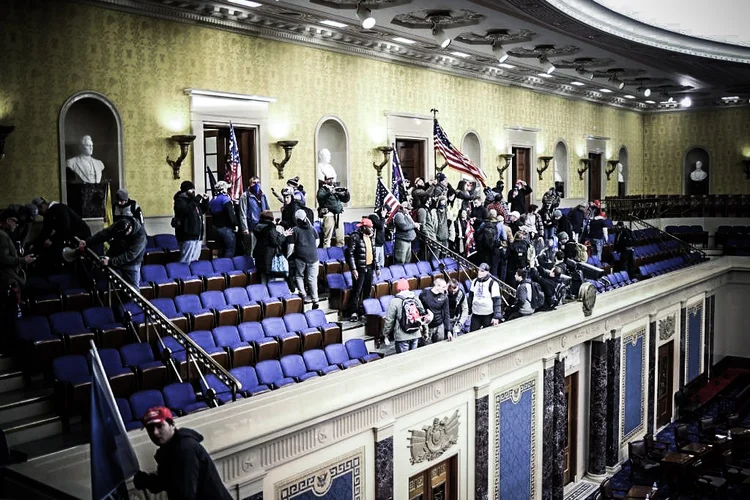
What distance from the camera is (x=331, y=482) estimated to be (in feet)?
29.2

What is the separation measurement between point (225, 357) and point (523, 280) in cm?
581

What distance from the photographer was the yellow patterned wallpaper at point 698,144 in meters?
28.9

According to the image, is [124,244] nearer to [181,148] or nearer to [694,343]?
[181,148]

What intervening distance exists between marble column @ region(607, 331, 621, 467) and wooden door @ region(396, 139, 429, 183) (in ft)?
20.3

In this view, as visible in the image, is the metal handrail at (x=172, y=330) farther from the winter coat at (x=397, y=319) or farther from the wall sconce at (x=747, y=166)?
the wall sconce at (x=747, y=166)

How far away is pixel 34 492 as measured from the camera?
6.00m

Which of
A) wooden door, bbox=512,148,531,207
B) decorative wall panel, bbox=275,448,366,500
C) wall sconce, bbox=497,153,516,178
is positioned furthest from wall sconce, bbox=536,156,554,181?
decorative wall panel, bbox=275,448,366,500

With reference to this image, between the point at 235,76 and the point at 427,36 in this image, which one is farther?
the point at 427,36

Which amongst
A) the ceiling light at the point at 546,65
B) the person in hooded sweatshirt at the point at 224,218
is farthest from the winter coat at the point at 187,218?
the ceiling light at the point at 546,65

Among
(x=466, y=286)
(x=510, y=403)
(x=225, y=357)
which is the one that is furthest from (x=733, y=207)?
(x=225, y=357)

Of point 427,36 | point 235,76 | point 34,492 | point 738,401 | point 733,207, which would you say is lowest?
point 738,401

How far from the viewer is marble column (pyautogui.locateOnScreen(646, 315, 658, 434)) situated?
58.8 ft

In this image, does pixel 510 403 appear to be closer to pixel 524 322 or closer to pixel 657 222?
pixel 524 322

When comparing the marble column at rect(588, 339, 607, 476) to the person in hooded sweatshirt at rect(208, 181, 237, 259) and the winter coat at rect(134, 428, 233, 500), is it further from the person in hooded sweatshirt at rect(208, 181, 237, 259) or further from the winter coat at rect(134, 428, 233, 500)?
the winter coat at rect(134, 428, 233, 500)
